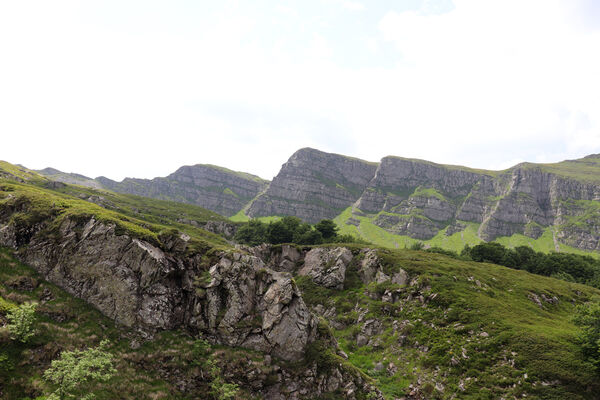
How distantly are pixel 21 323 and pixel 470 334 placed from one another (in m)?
45.5

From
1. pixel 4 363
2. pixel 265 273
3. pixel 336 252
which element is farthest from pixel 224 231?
pixel 4 363

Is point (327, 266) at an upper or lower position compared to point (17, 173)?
lower

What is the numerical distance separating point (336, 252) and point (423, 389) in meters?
29.7

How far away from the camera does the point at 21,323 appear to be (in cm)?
1862

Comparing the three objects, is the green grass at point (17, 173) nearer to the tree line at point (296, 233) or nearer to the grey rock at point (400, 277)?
the tree line at point (296, 233)

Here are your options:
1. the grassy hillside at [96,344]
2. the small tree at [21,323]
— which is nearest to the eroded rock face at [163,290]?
the grassy hillside at [96,344]

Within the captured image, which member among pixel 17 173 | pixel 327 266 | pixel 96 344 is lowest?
pixel 96 344

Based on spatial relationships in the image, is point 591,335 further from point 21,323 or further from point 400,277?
point 21,323

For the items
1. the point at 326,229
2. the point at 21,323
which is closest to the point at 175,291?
the point at 21,323

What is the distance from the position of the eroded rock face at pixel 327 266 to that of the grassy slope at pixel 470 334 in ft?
5.30

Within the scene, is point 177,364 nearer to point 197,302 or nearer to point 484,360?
point 197,302

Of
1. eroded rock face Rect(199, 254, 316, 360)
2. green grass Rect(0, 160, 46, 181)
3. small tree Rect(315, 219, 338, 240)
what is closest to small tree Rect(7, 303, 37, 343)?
eroded rock face Rect(199, 254, 316, 360)

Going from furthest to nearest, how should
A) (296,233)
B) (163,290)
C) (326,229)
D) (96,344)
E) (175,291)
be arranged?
(326,229)
(296,233)
(175,291)
(163,290)
(96,344)

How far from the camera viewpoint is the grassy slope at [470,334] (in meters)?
24.3
